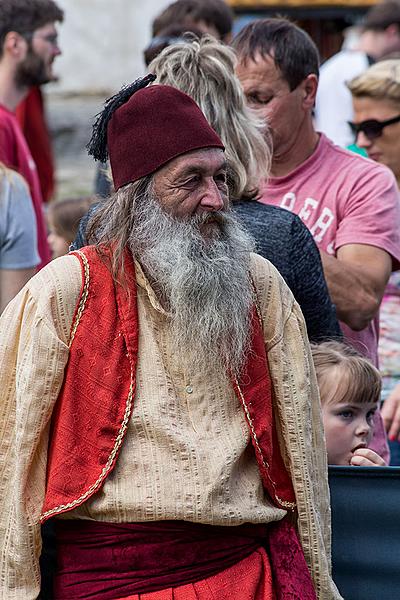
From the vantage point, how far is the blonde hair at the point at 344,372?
356 cm

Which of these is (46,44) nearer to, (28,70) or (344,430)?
(28,70)

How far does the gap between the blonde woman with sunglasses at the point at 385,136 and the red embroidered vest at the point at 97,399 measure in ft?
5.90

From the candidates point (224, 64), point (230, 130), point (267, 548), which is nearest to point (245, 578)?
point (267, 548)

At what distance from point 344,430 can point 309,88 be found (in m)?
1.19

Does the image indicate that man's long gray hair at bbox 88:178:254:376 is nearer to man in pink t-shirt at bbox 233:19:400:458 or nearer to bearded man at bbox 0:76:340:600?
bearded man at bbox 0:76:340:600

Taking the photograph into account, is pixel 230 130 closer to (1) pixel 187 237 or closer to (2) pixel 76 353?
(1) pixel 187 237

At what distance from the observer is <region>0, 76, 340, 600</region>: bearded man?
2.72 meters

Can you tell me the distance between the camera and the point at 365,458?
137 inches

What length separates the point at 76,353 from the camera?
108 inches

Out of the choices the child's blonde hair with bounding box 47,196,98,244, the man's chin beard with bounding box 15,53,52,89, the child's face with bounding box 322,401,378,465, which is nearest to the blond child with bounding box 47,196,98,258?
the child's blonde hair with bounding box 47,196,98,244

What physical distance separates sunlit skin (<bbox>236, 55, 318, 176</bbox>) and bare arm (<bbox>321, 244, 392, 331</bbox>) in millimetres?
392

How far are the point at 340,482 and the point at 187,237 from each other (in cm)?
82

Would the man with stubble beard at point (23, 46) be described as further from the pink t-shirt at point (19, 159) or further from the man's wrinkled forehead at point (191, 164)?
the man's wrinkled forehead at point (191, 164)

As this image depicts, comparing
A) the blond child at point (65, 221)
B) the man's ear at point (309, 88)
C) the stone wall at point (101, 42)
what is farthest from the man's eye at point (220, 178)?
the stone wall at point (101, 42)
